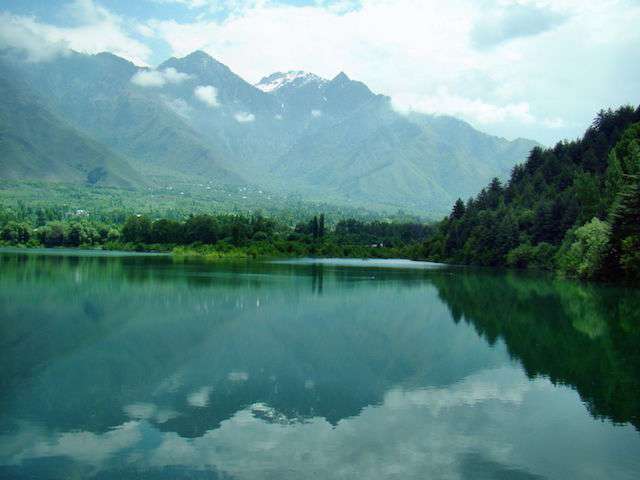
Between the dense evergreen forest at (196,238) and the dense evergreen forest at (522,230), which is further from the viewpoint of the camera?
the dense evergreen forest at (196,238)

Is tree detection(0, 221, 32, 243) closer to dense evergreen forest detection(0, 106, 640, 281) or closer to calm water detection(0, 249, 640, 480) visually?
dense evergreen forest detection(0, 106, 640, 281)

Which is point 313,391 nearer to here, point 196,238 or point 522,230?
point 522,230

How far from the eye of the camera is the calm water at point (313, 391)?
15.2 meters

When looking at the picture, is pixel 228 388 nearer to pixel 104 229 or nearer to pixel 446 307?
pixel 446 307

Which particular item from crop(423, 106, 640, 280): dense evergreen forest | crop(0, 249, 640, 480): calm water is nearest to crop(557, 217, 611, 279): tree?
crop(423, 106, 640, 280): dense evergreen forest

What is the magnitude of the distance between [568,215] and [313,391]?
270 ft

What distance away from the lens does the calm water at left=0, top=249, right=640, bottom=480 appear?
15.2 meters

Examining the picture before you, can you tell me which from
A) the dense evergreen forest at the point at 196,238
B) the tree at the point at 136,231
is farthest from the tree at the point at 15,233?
the tree at the point at 136,231

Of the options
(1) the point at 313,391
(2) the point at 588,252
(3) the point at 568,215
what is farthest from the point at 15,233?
(1) the point at 313,391

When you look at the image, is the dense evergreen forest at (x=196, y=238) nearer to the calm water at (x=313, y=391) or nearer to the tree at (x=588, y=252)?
the tree at (x=588, y=252)

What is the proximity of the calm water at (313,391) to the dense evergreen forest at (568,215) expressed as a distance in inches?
940

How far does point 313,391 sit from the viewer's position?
2172 cm

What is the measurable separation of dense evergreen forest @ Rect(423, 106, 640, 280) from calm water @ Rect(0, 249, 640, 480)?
23.9m

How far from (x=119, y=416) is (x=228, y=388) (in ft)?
14.5
